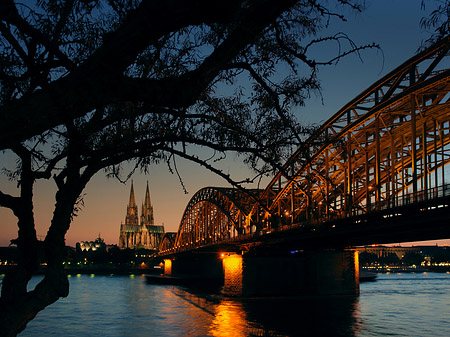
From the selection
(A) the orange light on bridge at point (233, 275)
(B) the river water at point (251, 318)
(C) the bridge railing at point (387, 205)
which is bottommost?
(B) the river water at point (251, 318)

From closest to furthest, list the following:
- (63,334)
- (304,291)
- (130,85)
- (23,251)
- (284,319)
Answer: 1. (130,85)
2. (23,251)
3. (63,334)
4. (284,319)
5. (304,291)

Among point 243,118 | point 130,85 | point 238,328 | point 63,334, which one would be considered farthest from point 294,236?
point 130,85

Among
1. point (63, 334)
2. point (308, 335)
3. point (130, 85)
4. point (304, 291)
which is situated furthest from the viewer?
point (304, 291)

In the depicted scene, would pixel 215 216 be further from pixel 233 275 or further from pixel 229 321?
pixel 229 321

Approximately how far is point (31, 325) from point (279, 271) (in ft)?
119

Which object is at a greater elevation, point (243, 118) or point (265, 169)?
point (243, 118)

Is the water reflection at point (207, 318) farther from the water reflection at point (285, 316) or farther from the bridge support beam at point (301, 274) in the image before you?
the bridge support beam at point (301, 274)

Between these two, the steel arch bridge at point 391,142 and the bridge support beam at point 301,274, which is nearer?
the steel arch bridge at point 391,142

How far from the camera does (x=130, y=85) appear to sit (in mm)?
7895

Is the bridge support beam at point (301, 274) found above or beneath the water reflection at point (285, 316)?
above

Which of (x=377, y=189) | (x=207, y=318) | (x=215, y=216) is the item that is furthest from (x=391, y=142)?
(x=215, y=216)

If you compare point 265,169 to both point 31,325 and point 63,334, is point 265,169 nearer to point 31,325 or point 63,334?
point 63,334

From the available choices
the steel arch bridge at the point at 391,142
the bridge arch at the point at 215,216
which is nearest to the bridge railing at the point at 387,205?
the steel arch bridge at the point at 391,142

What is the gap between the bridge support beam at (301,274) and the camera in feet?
263
